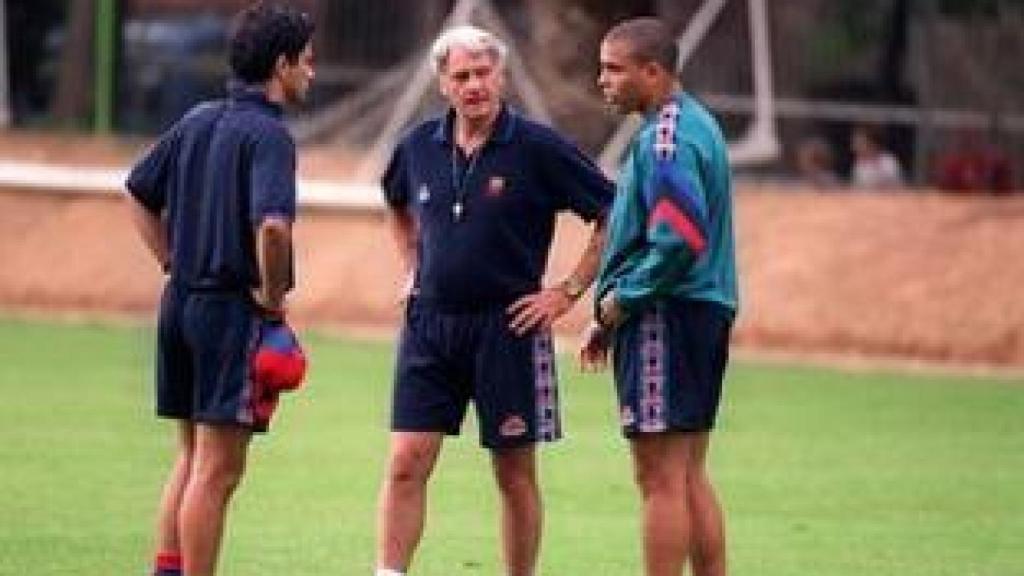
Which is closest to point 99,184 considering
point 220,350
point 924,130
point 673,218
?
point 924,130

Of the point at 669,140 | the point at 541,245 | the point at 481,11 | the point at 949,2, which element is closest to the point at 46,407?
the point at 541,245

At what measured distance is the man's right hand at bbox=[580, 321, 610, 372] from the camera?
1184 cm

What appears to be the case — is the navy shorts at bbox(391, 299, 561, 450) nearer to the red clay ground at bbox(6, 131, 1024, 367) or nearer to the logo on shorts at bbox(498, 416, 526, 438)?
the logo on shorts at bbox(498, 416, 526, 438)

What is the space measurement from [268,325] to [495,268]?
1124 mm

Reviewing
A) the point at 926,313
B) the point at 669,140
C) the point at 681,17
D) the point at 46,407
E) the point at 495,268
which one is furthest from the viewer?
the point at 681,17

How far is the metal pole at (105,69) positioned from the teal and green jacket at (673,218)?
70.1 ft

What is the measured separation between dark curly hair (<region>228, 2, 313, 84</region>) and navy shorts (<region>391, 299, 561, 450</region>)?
4.28 feet

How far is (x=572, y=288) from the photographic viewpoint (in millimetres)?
12562

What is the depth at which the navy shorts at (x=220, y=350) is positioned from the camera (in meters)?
11.6

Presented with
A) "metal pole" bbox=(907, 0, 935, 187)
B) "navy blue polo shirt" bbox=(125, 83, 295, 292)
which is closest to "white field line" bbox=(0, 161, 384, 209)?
"metal pole" bbox=(907, 0, 935, 187)

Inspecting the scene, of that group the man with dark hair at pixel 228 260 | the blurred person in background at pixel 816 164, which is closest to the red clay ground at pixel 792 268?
the blurred person in background at pixel 816 164

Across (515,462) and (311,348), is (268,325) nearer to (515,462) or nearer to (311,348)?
(515,462)

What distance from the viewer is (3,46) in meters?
33.9

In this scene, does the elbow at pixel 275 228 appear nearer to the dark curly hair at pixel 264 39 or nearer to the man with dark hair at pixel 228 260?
the man with dark hair at pixel 228 260
